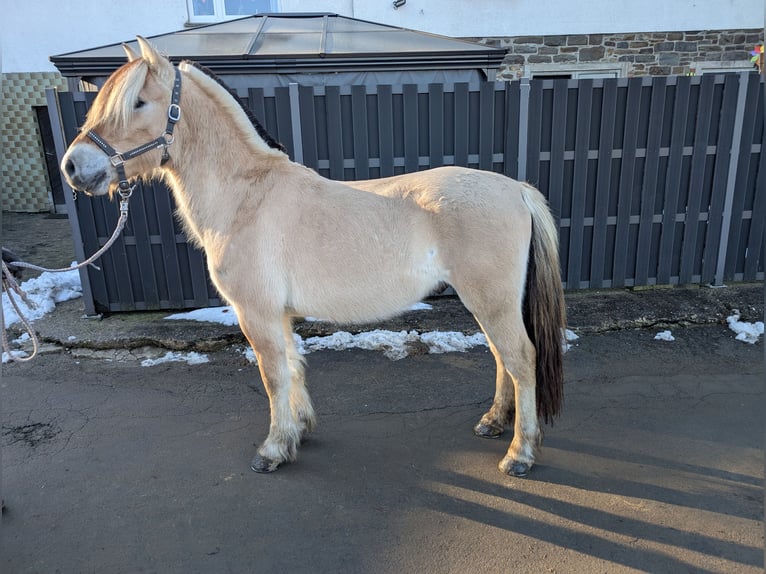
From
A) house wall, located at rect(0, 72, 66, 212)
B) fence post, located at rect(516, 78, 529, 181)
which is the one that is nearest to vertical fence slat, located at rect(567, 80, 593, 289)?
fence post, located at rect(516, 78, 529, 181)

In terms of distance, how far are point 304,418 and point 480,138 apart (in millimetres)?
3643

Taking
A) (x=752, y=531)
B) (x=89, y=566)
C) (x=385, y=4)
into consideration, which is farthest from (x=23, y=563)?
(x=385, y=4)

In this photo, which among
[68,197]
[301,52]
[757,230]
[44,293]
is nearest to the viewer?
[68,197]

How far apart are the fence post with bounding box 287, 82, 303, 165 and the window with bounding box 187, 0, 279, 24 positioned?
268 inches

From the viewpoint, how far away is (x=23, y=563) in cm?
242

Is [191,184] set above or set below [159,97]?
below

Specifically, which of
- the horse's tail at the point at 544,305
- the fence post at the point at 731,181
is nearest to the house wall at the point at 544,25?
the fence post at the point at 731,181

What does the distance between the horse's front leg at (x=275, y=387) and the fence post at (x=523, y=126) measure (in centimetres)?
367

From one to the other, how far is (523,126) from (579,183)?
0.90m

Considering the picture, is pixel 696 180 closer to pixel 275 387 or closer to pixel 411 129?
pixel 411 129

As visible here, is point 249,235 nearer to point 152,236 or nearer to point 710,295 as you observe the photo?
point 152,236

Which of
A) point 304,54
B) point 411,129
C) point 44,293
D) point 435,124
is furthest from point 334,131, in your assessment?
point 44,293

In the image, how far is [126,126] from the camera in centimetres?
270

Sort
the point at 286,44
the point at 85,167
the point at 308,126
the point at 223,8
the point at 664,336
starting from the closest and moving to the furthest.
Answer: the point at 85,167
the point at 664,336
the point at 308,126
the point at 286,44
the point at 223,8
